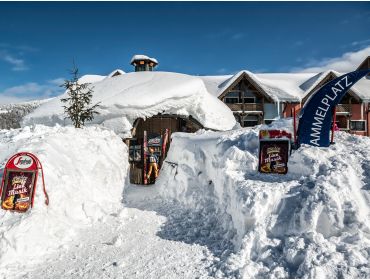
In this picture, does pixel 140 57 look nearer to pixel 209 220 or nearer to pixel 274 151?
pixel 274 151

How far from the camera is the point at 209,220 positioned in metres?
6.62

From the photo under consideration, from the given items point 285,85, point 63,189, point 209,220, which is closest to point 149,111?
point 63,189

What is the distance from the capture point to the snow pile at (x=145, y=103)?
456 inches

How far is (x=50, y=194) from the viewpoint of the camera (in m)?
6.45

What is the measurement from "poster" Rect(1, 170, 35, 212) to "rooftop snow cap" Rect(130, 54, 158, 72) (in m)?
19.5

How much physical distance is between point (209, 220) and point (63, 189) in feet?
9.88

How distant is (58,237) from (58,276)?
1.22 metres

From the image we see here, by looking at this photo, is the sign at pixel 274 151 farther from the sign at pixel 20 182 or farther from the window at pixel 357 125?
the window at pixel 357 125

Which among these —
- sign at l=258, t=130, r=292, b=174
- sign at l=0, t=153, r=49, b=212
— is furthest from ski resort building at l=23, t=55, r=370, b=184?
sign at l=0, t=153, r=49, b=212

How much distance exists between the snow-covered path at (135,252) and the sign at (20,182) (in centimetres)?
119

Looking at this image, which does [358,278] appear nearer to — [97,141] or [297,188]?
[297,188]

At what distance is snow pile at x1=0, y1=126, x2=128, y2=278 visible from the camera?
5.41 meters

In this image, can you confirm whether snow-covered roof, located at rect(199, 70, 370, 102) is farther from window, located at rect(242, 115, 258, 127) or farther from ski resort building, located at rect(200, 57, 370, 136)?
window, located at rect(242, 115, 258, 127)

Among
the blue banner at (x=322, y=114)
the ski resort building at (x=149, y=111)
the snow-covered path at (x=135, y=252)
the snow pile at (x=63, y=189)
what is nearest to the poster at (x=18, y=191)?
the snow pile at (x=63, y=189)
